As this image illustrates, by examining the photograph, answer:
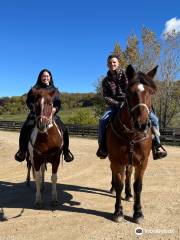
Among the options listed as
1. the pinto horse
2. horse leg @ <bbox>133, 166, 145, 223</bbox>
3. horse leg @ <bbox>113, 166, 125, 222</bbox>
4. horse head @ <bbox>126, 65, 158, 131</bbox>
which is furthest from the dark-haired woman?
horse head @ <bbox>126, 65, 158, 131</bbox>

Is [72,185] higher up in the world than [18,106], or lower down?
lower down

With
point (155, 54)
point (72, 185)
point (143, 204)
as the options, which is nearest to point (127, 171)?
point (143, 204)

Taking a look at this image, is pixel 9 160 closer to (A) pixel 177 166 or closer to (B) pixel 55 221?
(A) pixel 177 166

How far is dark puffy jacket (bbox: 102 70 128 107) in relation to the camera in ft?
26.0

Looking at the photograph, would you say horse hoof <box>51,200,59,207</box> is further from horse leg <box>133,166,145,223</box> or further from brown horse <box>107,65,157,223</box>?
horse leg <box>133,166,145,223</box>

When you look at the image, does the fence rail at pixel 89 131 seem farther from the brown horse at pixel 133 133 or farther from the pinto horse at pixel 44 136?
Result: the brown horse at pixel 133 133

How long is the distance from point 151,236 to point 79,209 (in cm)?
217

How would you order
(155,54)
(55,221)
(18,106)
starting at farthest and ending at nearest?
1. (18,106)
2. (155,54)
3. (55,221)

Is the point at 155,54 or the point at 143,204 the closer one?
the point at 143,204

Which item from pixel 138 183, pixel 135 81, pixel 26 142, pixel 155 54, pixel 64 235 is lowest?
pixel 64 235

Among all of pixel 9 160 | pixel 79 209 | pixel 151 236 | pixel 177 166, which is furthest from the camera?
pixel 9 160

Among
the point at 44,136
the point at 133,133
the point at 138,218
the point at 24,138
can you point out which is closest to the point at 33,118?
the point at 24,138

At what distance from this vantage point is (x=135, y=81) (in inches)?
249

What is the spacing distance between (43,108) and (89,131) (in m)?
25.9
